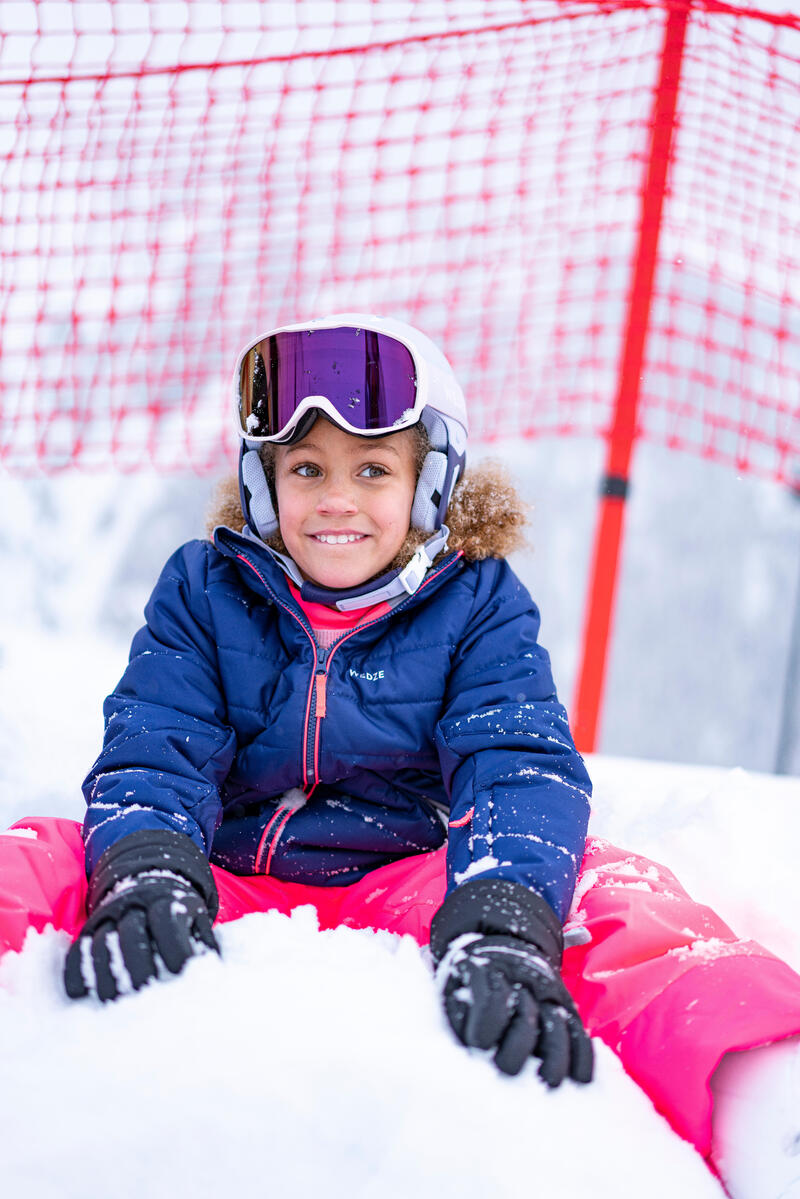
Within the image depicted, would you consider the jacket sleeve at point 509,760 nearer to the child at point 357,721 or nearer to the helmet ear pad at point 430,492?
the child at point 357,721

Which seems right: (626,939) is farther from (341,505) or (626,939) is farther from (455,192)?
(455,192)

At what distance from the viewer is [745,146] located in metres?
3.54

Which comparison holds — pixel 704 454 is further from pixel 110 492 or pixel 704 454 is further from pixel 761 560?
pixel 110 492

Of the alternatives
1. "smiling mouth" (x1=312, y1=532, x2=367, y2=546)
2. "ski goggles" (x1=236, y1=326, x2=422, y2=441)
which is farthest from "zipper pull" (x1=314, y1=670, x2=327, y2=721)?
"ski goggles" (x1=236, y1=326, x2=422, y2=441)

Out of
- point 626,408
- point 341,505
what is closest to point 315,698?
point 341,505

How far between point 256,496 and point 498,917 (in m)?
1.08

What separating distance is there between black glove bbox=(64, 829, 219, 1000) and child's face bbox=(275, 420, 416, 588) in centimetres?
65

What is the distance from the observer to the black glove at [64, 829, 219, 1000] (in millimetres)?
1340

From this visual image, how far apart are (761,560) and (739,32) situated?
2786 centimetres

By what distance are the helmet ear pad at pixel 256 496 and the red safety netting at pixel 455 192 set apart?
1.83 meters

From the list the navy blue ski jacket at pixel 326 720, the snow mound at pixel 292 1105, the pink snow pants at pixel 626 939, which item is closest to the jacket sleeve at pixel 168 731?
the navy blue ski jacket at pixel 326 720

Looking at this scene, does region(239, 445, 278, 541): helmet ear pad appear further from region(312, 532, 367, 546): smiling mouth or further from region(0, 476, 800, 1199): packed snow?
region(0, 476, 800, 1199): packed snow

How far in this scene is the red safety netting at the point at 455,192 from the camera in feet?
11.4

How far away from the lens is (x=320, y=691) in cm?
186
